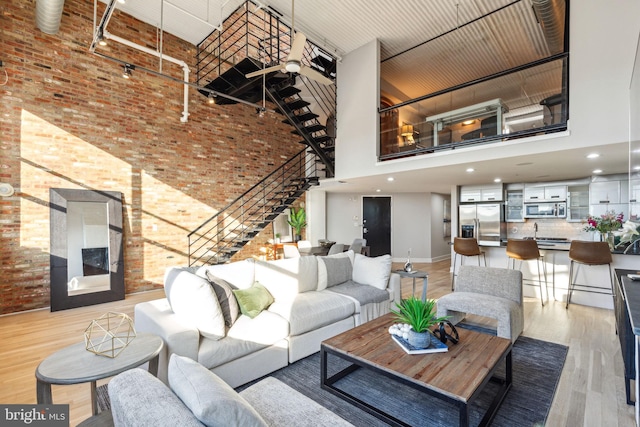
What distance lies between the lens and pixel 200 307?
97.2 inches

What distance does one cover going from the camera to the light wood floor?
7.30ft

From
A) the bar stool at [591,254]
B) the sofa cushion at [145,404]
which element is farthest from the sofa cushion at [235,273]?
the bar stool at [591,254]

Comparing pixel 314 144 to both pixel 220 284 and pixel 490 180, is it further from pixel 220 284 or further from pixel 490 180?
pixel 220 284

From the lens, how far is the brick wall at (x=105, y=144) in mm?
4492

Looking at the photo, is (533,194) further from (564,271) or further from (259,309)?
(259,309)

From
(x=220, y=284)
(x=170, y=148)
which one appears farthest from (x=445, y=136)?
(x=170, y=148)

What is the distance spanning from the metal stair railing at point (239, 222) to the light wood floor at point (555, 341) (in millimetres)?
1329

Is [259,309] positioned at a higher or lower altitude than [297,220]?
lower

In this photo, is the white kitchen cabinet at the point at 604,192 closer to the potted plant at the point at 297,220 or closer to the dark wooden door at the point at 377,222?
the dark wooden door at the point at 377,222

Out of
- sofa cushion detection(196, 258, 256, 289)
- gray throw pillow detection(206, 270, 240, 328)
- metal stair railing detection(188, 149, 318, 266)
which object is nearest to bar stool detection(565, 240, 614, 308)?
sofa cushion detection(196, 258, 256, 289)

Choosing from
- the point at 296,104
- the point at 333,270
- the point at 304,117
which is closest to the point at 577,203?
the point at 333,270

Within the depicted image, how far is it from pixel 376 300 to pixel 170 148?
4.99m

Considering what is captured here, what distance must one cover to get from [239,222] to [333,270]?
3783 millimetres

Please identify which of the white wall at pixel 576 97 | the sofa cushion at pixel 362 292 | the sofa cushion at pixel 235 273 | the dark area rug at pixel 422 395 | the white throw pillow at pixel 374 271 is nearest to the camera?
the dark area rug at pixel 422 395
